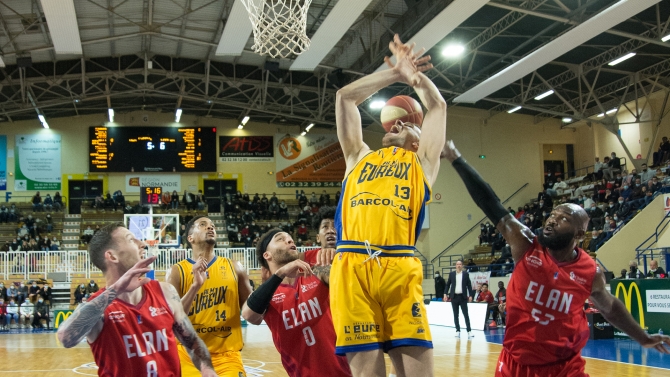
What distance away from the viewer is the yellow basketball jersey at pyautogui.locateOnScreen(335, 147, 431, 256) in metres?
3.56

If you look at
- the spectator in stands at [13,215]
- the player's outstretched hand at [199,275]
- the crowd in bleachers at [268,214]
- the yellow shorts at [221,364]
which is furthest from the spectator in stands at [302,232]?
the player's outstretched hand at [199,275]

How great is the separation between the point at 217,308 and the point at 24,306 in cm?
2050

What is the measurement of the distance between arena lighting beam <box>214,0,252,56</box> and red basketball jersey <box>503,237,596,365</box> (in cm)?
1513

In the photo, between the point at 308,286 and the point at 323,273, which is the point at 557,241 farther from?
the point at 308,286

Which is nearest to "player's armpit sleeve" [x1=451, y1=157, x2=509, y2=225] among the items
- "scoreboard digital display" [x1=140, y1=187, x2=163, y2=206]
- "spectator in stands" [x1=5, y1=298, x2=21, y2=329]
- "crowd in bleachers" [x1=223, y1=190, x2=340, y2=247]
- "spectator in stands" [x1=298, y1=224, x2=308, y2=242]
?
"scoreboard digital display" [x1=140, y1=187, x2=163, y2=206]

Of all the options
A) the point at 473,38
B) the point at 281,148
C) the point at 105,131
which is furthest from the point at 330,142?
the point at 473,38

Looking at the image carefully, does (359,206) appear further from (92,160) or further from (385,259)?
(92,160)

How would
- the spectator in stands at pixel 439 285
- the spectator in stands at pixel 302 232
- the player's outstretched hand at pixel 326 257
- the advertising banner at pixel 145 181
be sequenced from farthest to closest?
the advertising banner at pixel 145 181
the spectator in stands at pixel 302 232
the spectator in stands at pixel 439 285
the player's outstretched hand at pixel 326 257

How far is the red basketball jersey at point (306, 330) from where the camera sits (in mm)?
4703

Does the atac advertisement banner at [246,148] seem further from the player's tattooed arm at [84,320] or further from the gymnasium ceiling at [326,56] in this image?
the player's tattooed arm at [84,320]

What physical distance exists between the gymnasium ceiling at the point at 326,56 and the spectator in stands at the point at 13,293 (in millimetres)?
7834

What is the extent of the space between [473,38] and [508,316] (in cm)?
1900

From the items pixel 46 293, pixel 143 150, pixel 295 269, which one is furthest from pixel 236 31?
pixel 295 269

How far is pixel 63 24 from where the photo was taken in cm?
2047
